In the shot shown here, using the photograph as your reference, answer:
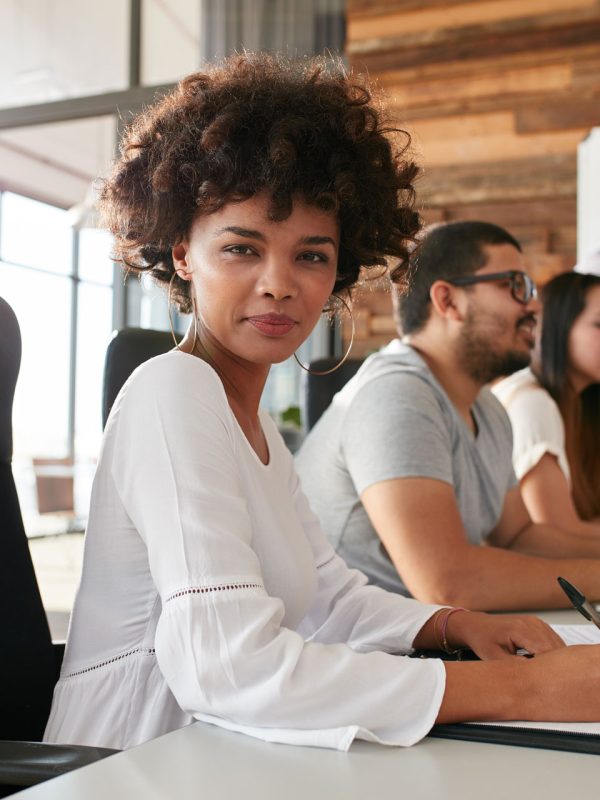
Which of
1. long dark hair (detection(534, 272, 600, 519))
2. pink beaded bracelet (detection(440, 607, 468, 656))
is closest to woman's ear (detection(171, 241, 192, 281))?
pink beaded bracelet (detection(440, 607, 468, 656))

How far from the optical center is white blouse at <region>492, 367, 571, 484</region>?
219cm

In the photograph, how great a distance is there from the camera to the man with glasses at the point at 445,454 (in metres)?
1.41

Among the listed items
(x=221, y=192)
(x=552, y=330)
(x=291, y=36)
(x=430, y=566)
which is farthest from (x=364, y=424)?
(x=291, y=36)

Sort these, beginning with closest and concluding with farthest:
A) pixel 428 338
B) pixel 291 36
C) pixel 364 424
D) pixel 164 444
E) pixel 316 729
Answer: pixel 316 729 → pixel 164 444 → pixel 364 424 → pixel 428 338 → pixel 291 36

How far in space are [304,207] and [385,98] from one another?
1.02ft

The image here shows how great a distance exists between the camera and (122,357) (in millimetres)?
1329

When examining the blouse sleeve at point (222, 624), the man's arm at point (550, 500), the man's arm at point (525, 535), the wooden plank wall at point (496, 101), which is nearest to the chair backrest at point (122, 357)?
the blouse sleeve at point (222, 624)

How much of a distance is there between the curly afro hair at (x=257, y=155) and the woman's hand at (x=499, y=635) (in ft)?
1.70

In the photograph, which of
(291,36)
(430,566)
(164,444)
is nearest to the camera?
(164,444)

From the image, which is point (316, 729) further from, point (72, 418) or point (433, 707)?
point (72, 418)

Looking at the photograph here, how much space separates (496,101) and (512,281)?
94.9 inches

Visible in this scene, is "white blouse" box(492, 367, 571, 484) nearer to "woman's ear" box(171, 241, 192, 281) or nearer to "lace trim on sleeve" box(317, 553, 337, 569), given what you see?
"lace trim on sleeve" box(317, 553, 337, 569)

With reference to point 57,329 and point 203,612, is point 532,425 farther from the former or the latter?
point 57,329

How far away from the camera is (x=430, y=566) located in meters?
1.39
